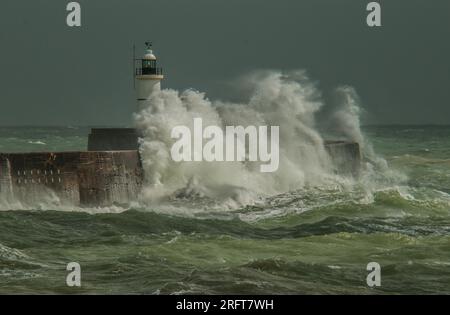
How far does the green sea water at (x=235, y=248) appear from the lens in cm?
928

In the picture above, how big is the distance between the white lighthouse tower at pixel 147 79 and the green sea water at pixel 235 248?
4.01 m

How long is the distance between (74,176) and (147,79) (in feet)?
18.0

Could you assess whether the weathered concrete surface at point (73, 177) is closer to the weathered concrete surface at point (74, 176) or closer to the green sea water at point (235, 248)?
the weathered concrete surface at point (74, 176)

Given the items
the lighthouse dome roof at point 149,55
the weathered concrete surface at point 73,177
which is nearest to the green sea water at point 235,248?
the weathered concrete surface at point 73,177

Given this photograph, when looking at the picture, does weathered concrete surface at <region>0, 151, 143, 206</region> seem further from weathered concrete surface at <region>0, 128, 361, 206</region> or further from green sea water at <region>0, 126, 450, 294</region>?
green sea water at <region>0, 126, 450, 294</region>

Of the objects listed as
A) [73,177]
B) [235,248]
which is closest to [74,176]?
[73,177]

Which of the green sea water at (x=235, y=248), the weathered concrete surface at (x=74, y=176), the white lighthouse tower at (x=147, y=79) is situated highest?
the white lighthouse tower at (x=147, y=79)

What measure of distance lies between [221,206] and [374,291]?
8.57 meters

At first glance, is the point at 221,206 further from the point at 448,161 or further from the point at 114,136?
the point at 448,161

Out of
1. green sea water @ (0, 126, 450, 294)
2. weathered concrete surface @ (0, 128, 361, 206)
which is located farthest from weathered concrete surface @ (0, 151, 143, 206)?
green sea water @ (0, 126, 450, 294)

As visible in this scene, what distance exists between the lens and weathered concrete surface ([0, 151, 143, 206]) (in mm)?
14930

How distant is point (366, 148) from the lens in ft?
98.2

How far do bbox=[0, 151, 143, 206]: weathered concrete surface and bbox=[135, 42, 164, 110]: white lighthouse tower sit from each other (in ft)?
9.67
